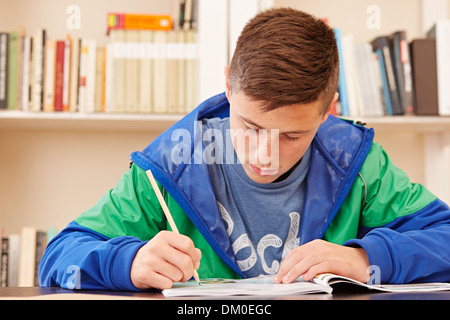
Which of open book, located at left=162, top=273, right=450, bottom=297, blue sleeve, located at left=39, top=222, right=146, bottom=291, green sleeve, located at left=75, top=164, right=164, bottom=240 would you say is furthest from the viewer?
green sleeve, located at left=75, top=164, right=164, bottom=240

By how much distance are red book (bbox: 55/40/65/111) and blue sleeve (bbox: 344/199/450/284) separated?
1.13 meters

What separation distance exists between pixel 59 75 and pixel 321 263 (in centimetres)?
120

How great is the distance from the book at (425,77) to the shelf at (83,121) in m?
0.74

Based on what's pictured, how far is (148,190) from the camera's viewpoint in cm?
99

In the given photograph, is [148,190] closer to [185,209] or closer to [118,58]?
[185,209]

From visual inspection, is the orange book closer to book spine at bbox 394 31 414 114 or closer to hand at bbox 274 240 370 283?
book spine at bbox 394 31 414 114

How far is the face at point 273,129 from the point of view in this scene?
863 mm

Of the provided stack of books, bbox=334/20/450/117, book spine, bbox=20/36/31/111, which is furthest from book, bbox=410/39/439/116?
book spine, bbox=20/36/31/111

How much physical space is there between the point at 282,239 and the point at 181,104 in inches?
31.7

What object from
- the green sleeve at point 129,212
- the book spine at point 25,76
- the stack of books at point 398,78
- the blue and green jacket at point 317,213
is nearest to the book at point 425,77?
the stack of books at point 398,78

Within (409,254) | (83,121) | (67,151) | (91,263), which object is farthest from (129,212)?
(67,151)

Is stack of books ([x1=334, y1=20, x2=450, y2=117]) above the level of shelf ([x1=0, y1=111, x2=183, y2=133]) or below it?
above

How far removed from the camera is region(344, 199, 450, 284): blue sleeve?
2.68 feet
